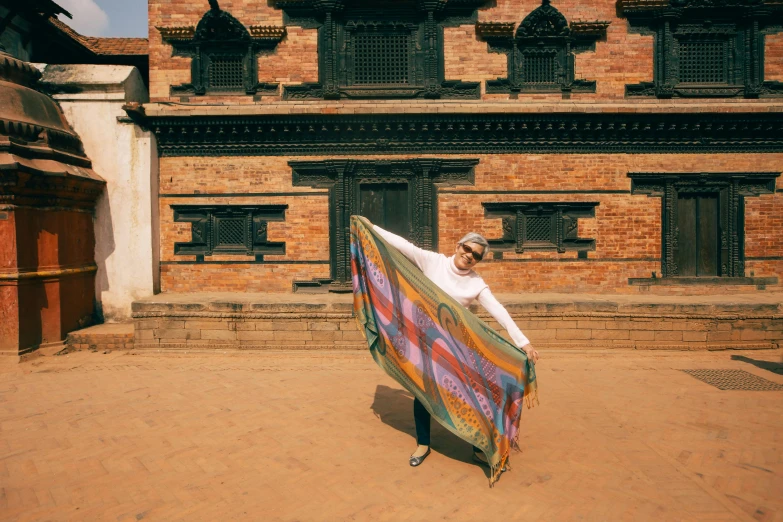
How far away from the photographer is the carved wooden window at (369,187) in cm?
1019

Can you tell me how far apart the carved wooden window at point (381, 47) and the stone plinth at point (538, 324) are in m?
5.18

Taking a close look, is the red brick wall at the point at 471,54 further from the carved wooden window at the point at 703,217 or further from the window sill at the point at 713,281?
the window sill at the point at 713,281

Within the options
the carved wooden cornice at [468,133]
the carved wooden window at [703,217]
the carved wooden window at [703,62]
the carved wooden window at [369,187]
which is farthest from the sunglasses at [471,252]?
the carved wooden window at [703,62]

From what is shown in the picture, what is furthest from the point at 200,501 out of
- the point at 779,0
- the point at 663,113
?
the point at 779,0

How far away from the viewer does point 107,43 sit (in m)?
12.7

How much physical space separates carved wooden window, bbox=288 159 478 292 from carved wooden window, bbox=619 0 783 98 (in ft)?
16.4

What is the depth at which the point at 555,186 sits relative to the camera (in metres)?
10.3

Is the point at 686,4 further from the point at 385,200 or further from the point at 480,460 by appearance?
the point at 480,460

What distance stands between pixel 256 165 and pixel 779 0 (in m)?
12.6

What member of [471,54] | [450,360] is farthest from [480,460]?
[471,54]

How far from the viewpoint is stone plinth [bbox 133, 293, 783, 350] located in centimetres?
845

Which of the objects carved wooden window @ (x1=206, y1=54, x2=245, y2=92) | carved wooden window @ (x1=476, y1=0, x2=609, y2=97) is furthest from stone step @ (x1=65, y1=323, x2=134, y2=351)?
carved wooden window @ (x1=476, y1=0, x2=609, y2=97)

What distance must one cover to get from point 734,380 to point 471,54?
325 inches

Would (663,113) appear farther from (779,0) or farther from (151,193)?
(151,193)
